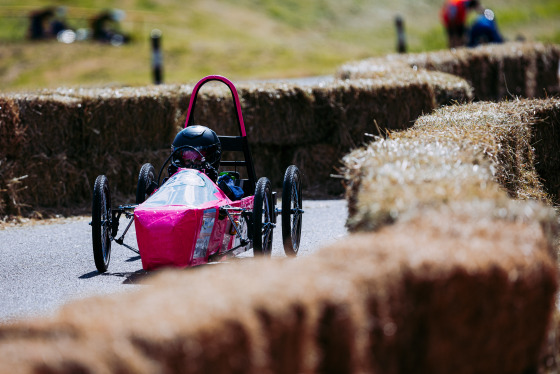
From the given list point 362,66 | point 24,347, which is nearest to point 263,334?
point 24,347

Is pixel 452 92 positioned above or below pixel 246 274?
above

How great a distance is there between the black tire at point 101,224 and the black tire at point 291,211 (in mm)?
1543

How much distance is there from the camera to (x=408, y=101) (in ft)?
40.5

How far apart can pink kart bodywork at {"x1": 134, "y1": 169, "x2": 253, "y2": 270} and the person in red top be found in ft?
55.6

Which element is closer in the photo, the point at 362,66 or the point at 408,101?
the point at 408,101

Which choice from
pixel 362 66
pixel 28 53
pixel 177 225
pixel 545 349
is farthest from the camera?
pixel 28 53

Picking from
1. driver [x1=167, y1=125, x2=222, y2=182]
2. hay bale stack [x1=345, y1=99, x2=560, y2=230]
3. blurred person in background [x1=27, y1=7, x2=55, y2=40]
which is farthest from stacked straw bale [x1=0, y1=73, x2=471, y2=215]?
blurred person in background [x1=27, y1=7, x2=55, y2=40]

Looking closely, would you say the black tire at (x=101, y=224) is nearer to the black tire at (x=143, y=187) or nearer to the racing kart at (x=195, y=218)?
the racing kart at (x=195, y=218)

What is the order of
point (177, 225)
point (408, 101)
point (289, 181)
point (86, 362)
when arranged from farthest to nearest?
1. point (408, 101)
2. point (289, 181)
3. point (177, 225)
4. point (86, 362)

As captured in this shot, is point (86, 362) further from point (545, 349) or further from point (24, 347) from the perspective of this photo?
point (545, 349)

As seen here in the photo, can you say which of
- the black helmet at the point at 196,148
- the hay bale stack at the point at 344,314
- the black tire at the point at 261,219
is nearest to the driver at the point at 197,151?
the black helmet at the point at 196,148

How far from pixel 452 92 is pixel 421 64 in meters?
3.24

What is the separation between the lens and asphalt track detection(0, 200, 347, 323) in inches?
261

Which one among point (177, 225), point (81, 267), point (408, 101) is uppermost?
point (408, 101)
